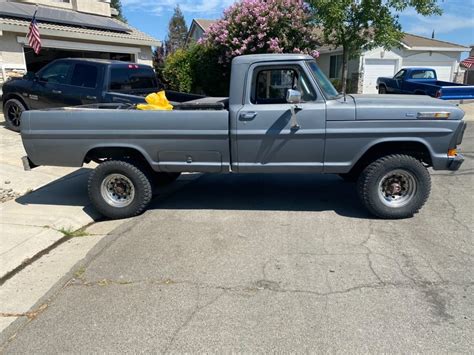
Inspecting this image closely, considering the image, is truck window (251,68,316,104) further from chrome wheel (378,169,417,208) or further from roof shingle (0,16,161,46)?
roof shingle (0,16,161,46)

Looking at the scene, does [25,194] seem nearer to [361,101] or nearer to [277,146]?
[277,146]

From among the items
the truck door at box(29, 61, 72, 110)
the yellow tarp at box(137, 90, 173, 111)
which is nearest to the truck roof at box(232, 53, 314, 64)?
the yellow tarp at box(137, 90, 173, 111)

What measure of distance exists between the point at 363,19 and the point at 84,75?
975 centimetres

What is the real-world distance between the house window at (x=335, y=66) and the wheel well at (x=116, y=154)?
21248 millimetres

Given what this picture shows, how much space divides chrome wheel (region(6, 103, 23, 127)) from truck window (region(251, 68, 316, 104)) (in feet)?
24.7

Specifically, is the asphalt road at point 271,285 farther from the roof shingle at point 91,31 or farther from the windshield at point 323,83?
the roof shingle at point 91,31

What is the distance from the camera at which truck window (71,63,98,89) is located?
28.6 ft

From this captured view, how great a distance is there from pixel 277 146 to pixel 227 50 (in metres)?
11.9

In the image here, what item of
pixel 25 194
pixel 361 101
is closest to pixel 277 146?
pixel 361 101

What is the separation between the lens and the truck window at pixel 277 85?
197 inches

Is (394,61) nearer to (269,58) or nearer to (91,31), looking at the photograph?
(91,31)

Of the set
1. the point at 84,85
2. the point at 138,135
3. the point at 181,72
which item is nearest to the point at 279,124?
the point at 138,135

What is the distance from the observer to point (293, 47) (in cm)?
1548

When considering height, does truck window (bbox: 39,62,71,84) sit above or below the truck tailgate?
above
